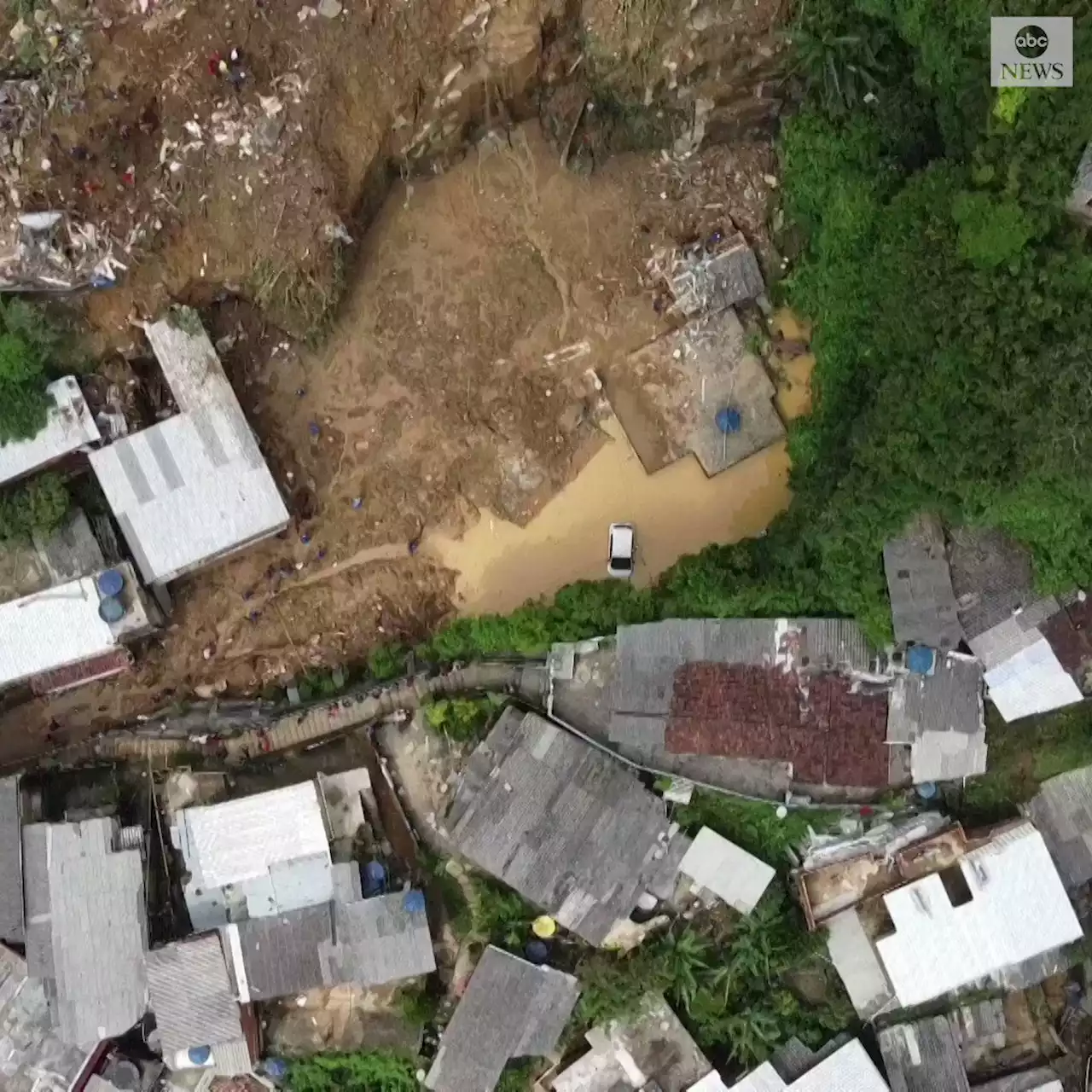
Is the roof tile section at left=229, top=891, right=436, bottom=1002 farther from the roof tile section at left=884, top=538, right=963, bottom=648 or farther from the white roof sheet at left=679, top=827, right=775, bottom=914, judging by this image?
the roof tile section at left=884, top=538, right=963, bottom=648

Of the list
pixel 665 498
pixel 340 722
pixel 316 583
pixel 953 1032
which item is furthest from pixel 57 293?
pixel 953 1032

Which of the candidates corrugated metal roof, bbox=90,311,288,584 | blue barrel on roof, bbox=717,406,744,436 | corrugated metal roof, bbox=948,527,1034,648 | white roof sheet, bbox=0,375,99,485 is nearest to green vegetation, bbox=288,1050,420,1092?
corrugated metal roof, bbox=90,311,288,584

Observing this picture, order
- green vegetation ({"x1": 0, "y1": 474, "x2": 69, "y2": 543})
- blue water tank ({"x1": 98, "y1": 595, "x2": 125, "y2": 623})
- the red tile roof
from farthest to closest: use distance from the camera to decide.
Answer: green vegetation ({"x1": 0, "y1": 474, "x2": 69, "y2": 543}) < blue water tank ({"x1": 98, "y1": 595, "x2": 125, "y2": 623}) < the red tile roof

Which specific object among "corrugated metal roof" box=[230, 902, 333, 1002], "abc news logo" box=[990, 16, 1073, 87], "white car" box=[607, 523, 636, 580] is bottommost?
"corrugated metal roof" box=[230, 902, 333, 1002]

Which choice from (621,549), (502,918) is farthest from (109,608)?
(621,549)

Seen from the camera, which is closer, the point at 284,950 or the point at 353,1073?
the point at 284,950

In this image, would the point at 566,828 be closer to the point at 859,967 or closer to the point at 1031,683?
the point at 859,967

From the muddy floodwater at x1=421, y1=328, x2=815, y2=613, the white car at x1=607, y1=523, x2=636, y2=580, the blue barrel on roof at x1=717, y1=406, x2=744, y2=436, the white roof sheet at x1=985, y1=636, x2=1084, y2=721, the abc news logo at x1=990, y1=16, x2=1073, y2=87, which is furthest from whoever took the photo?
the muddy floodwater at x1=421, y1=328, x2=815, y2=613

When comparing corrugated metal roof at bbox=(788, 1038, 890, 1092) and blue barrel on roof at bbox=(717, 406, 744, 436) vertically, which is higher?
blue barrel on roof at bbox=(717, 406, 744, 436)

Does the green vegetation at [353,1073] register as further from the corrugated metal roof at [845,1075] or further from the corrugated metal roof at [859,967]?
the corrugated metal roof at [859,967]
